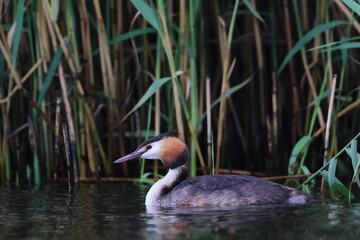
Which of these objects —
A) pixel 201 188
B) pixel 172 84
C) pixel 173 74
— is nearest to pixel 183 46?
pixel 172 84

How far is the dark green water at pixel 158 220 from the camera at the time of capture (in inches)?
172

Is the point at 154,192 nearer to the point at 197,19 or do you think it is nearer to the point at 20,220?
the point at 20,220

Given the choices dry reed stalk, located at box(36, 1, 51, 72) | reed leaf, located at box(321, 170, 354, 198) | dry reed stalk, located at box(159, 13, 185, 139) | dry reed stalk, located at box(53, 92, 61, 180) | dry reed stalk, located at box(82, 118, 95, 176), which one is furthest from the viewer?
dry reed stalk, located at box(82, 118, 95, 176)

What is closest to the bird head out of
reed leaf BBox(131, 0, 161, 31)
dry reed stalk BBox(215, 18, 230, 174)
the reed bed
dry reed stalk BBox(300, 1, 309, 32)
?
the reed bed

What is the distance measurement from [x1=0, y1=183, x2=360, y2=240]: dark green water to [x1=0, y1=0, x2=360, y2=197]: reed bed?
1108 mm

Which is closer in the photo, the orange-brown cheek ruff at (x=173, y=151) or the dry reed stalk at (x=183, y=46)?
the orange-brown cheek ruff at (x=173, y=151)

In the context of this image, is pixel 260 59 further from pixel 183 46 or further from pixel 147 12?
pixel 147 12

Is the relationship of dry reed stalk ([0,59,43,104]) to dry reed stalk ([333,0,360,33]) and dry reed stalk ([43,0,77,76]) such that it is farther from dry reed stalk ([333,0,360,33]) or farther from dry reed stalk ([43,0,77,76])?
dry reed stalk ([333,0,360,33])

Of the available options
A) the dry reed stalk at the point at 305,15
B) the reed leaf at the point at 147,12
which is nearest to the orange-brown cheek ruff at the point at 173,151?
the reed leaf at the point at 147,12

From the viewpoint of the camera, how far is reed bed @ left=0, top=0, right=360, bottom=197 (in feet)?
22.9

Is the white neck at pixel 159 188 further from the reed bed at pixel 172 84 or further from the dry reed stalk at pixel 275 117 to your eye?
the dry reed stalk at pixel 275 117

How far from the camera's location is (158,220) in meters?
5.07

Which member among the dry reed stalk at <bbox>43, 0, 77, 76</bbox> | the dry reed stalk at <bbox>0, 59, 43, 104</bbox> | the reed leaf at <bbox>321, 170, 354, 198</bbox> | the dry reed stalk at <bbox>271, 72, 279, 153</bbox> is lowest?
the reed leaf at <bbox>321, 170, 354, 198</bbox>

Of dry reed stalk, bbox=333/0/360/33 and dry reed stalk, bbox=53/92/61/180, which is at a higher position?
dry reed stalk, bbox=333/0/360/33
